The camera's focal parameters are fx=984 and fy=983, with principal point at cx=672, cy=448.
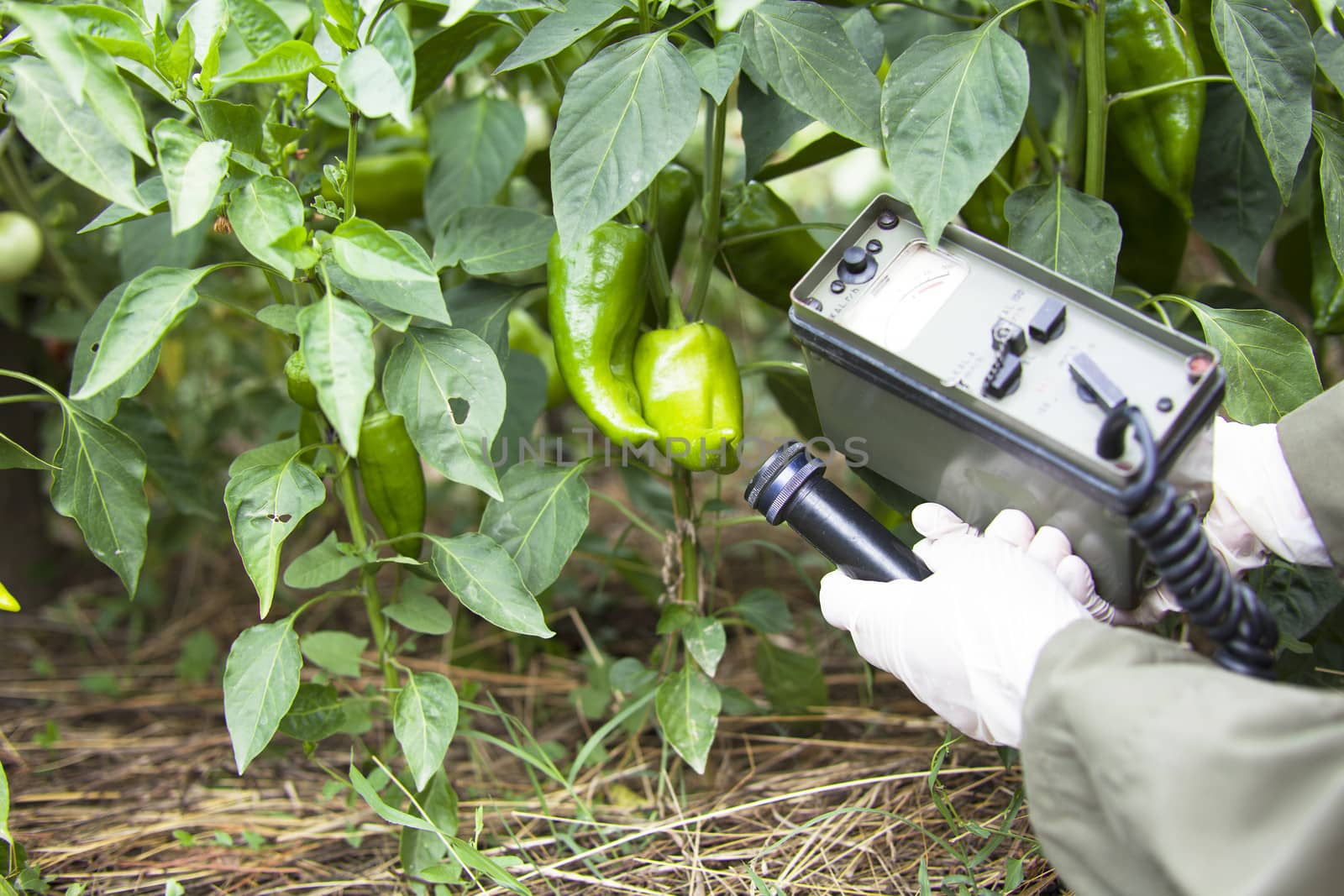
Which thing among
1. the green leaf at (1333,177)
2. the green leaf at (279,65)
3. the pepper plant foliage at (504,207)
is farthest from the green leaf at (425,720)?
the green leaf at (1333,177)

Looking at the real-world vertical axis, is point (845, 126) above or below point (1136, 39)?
below

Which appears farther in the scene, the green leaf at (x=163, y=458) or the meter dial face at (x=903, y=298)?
the green leaf at (x=163, y=458)

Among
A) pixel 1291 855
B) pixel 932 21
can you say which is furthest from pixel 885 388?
pixel 932 21

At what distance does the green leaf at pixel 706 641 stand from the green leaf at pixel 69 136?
0.64 m

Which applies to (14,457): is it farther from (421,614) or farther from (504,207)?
(504,207)

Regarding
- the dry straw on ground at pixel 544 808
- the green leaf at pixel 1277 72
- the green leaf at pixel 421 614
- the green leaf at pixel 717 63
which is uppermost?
the green leaf at pixel 1277 72

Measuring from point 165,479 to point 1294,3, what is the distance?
57.6 inches

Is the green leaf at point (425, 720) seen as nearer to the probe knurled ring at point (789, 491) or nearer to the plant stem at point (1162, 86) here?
the probe knurled ring at point (789, 491)

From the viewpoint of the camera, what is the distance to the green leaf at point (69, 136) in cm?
72

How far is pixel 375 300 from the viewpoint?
2.78ft

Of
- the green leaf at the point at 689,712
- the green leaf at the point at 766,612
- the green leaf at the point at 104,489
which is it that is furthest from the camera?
the green leaf at the point at 766,612

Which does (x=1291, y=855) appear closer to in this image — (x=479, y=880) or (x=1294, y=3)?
(x=479, y=880)

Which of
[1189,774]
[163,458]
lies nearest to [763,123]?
[1189,774]

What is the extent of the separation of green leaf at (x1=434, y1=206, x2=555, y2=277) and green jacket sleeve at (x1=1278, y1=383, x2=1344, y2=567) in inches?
27.2
